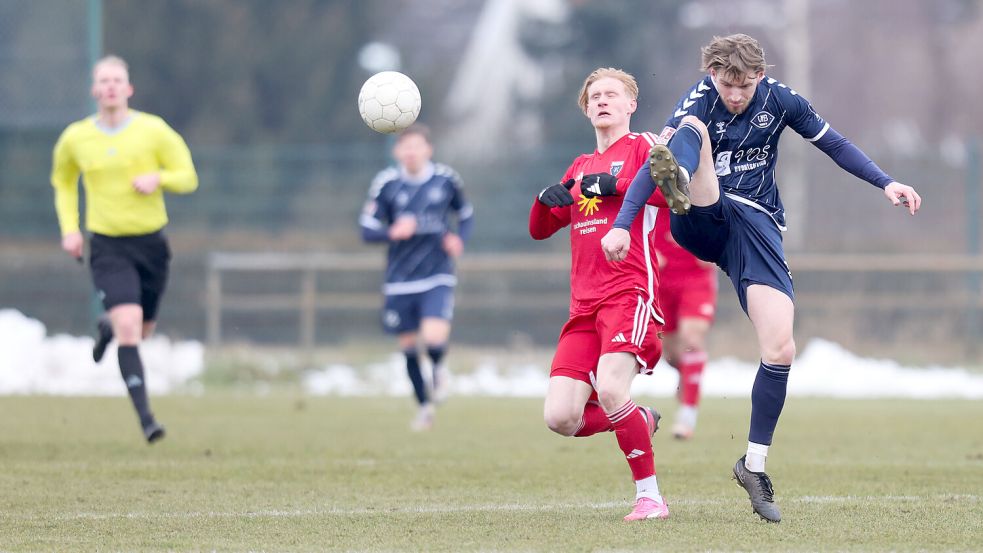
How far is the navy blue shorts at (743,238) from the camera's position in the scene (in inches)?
241

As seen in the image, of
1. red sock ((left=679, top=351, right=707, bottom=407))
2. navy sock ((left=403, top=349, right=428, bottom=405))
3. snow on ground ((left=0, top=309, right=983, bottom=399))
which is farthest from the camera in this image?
snow on ground ((left=0, top=309, right=983, bottom=399))

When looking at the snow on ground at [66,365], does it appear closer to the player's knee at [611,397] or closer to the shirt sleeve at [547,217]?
the shirt sleeve at [547,217]

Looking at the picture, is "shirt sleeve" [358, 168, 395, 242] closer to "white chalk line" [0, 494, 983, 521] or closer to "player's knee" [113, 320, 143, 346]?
"player's knee" [113, 320, 143, 346]

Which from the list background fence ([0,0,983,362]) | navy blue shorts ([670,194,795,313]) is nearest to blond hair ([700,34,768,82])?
navy blue shorts ([670,194,795,313])

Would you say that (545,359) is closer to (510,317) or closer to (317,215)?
(510,317)

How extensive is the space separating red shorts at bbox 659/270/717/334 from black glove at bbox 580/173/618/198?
13.4ft

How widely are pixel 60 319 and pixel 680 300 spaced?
10014 millimetres

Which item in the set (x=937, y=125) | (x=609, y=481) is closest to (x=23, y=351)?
(x=609, y=481)

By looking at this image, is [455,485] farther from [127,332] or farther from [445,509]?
[127,332]

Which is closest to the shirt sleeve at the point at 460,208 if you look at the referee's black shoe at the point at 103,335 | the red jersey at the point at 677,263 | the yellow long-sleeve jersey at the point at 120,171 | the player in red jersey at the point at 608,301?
the red jersey at the point at 677,263

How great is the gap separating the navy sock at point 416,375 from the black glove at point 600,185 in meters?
5.08

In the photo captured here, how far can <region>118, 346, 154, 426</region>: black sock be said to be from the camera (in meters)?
8.84

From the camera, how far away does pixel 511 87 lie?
3173 cm

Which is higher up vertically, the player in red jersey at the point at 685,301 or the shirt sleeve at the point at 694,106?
the shirt sleeve at the point at 694,106
